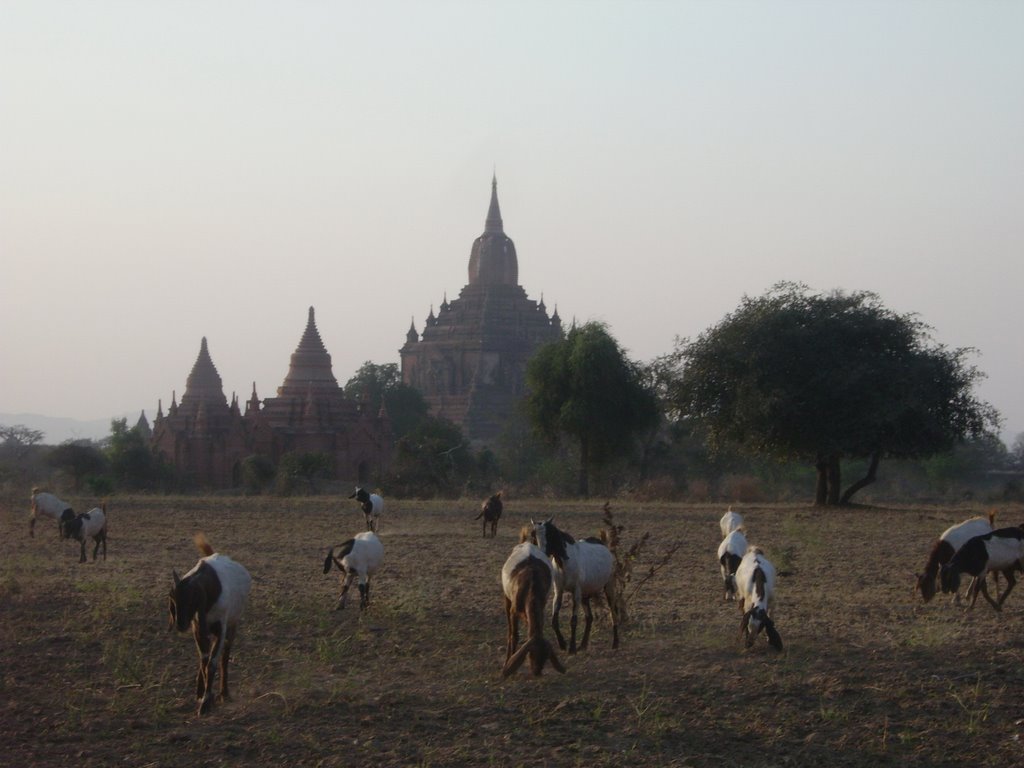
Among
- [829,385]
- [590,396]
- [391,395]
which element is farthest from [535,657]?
[391,395]

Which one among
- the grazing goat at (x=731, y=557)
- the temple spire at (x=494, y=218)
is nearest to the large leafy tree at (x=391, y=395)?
the temple spire at (x=494, y=218)

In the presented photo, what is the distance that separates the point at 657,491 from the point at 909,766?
2915 cm

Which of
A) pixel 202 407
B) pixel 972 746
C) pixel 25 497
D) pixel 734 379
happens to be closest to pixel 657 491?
pixel 734 379

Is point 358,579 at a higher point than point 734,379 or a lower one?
lower

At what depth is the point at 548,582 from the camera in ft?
30.5

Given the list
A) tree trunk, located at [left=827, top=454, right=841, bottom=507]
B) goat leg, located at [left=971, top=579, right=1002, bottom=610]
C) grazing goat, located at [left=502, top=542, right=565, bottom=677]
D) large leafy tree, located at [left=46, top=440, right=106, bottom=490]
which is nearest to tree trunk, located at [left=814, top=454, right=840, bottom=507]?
tree trunk, located at [left=827, top=454, right=841, bottom=507]

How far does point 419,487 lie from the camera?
39.0m

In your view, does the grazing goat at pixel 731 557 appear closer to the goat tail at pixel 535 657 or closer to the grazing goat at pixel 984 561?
the grazing goat at pixel 984 561

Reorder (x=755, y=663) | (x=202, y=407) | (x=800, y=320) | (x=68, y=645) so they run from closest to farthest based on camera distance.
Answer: (x=755, y=663)
(x=68, y=645)
(x=800, y=320)
(x=202, y=407)

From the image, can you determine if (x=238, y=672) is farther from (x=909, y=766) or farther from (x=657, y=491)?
(x=657, y=491)

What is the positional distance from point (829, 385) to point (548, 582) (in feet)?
68.5

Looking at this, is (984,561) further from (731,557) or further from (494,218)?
(494,218)

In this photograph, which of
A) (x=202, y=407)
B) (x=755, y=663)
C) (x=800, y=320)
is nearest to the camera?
(x=755, y=663)

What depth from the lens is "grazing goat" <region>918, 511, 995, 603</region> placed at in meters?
12.0
